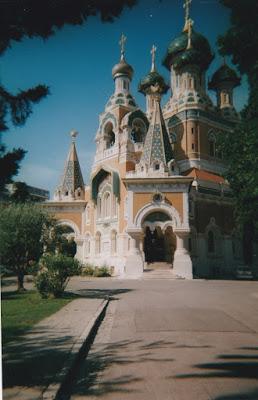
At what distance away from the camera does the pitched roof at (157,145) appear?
2159cm

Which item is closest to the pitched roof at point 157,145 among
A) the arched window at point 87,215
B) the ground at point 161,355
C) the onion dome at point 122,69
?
the onion dome at point 122,69

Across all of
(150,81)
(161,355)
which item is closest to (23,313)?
(161,355)

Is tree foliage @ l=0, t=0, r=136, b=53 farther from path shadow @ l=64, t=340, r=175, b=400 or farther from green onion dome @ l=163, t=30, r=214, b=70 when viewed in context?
green onion dome @ l=163, t=30, r=214, b=70

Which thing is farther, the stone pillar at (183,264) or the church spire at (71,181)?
the church spire at (71,181)

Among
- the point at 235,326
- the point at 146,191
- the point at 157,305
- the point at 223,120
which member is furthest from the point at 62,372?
the point at 223,120

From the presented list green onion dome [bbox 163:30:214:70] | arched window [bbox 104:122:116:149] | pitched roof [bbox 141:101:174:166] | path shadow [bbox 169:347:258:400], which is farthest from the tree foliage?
green onion dome [bbox 163:30:214:70]

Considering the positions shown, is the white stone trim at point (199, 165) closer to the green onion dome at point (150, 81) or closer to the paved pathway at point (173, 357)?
the green onion dome at point (150, 81)

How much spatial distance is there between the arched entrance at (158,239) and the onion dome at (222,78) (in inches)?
589

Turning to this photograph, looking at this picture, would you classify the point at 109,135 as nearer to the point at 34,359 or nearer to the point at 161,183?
the point at 161,183

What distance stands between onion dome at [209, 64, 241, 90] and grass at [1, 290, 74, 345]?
2500cm

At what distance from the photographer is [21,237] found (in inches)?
484

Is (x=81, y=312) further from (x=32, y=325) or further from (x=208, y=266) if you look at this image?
(x=208, y=266)

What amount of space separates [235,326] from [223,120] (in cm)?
2378

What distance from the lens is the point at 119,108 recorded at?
85.2 ft
